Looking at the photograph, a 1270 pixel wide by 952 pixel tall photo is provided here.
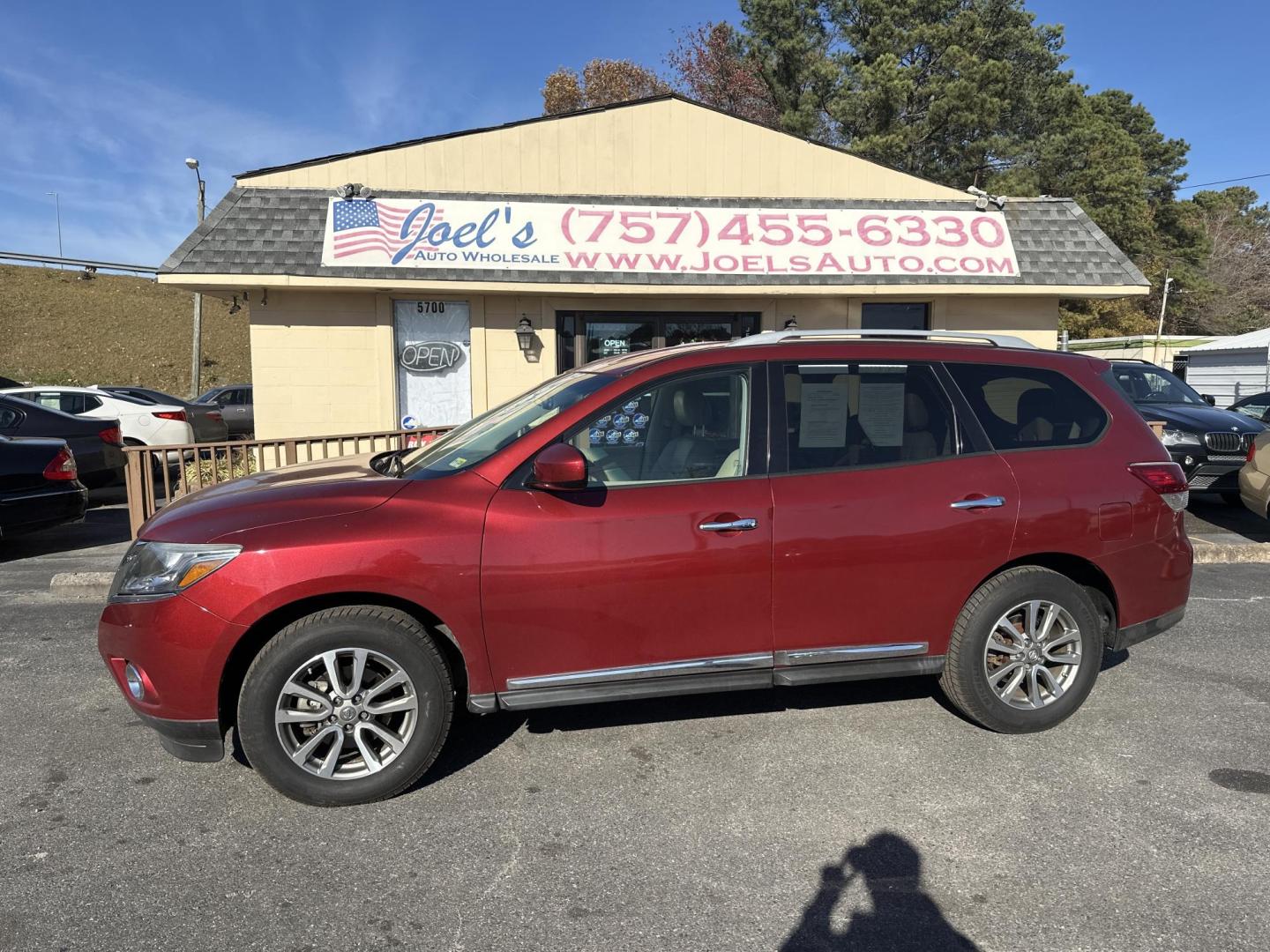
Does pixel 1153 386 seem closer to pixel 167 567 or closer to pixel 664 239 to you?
pixel 664 239

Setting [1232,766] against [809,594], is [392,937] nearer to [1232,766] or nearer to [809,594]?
[809,594]

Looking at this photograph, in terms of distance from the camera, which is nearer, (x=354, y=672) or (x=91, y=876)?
(x=91, y=876)

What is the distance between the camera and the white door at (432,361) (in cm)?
1009

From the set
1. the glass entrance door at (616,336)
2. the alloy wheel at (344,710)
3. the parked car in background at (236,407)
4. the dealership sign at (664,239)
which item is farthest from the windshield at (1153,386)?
the parked car in background at (236,407)

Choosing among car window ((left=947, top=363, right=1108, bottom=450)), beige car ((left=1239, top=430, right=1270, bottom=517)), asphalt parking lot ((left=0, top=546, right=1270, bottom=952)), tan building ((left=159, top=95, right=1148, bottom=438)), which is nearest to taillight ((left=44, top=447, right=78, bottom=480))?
tan building ((left=159, top=95, right=1148, bottom=438))

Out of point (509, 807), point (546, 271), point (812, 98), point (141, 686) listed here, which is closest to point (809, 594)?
point (509, 807)

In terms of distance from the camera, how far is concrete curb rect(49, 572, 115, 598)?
635 centimetres

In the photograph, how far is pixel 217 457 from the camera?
7.56 metres

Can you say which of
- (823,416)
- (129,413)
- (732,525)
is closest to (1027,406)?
(823,416)

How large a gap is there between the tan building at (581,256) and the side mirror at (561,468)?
6.72 m

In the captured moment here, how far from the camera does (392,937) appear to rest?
2529 mm

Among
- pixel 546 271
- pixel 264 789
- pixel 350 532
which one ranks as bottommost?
pixel 264 789

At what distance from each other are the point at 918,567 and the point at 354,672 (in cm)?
239

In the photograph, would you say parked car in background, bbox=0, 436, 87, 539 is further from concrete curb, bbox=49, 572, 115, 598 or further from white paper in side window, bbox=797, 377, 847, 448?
white paper in side window, bbox=797, 377, 847, 448
